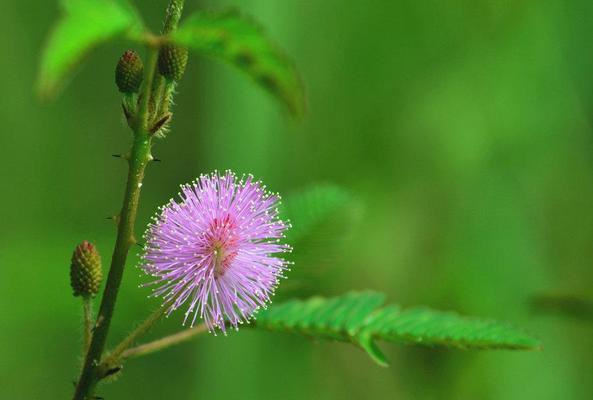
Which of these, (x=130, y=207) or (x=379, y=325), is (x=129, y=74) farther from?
(x=379, y=325)

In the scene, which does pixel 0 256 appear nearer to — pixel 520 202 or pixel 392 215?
pixel 392 215

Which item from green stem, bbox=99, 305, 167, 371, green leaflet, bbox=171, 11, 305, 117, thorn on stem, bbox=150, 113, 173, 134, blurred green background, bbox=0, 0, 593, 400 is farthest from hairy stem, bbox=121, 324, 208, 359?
blurred green background, bbox=0, 0, 593, 400

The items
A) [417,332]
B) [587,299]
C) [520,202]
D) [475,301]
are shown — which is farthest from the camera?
[520,202]

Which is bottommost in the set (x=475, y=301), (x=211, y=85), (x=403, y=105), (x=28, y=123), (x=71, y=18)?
(x=71, y=18)

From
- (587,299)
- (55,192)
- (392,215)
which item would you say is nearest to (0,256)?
(55,192)

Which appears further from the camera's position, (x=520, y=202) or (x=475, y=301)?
(x=520, y=202)

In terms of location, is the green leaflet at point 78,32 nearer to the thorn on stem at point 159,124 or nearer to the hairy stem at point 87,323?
the thorn on stem at point 159,124
